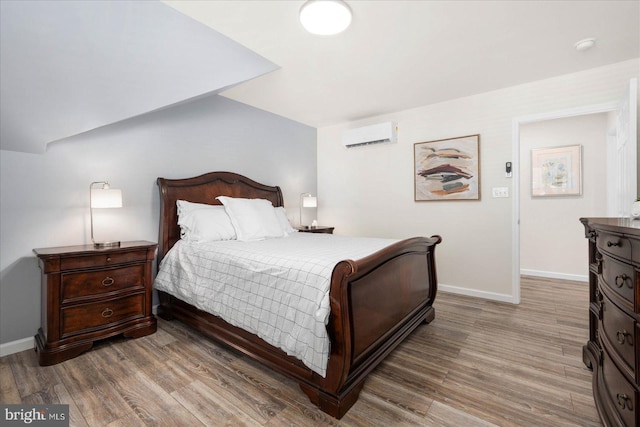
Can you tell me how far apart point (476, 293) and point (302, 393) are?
269 cm

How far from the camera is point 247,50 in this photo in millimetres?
2414

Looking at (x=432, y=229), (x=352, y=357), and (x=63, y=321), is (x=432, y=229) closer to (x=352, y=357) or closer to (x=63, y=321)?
(x=352, y=357)

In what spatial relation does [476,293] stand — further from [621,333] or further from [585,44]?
[585,44]

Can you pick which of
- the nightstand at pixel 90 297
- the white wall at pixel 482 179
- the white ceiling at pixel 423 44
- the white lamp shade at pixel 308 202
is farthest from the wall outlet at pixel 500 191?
the nightstand at pixel 90 297

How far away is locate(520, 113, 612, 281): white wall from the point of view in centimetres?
412

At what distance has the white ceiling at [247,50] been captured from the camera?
1.46 m

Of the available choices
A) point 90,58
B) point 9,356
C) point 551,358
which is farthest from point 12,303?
point 551,358

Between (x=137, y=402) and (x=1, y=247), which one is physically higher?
(x=1, y=247)

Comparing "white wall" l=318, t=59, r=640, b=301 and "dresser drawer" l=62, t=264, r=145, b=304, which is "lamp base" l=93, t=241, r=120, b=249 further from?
"white wall" l=318, t=59, r=640, b=301

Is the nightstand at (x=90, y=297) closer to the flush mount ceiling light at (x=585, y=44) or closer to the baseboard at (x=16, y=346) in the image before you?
the baseboard at (x=16, y=346)

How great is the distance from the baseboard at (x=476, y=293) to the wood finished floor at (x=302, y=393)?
2.44ft

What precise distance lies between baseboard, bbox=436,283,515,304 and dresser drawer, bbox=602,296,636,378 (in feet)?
6.58

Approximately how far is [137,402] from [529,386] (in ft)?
7.62

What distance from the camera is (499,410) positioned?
1571 mm
